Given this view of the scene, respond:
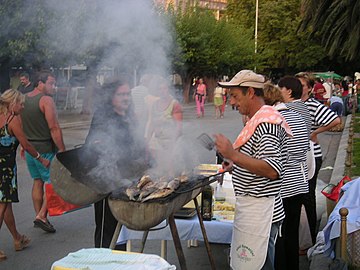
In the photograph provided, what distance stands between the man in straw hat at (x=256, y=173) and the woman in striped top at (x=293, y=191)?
0.82 meters

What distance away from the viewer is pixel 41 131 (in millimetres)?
6172

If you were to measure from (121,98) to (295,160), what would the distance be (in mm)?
1635

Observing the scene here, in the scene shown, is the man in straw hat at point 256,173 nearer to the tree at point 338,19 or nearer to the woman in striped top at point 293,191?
the woman in striped top at point 293,191

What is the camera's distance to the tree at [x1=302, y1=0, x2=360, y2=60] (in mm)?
19859

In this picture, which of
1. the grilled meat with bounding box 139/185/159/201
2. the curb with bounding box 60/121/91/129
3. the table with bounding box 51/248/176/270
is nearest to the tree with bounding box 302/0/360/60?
the curb with bounding box 60/121/91/129

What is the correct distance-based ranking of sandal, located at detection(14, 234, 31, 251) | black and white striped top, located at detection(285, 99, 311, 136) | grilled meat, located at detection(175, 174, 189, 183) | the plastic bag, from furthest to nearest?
1. sandal, located at detection(14, 234, 31, 251)
2. the plastic bag
3. black and white striped top, located at detection(285, 99, 311, 136)
4. grilled meat, located at detection(175, 174, 189, 183)

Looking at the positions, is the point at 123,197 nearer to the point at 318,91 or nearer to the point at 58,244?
the point at 58,244

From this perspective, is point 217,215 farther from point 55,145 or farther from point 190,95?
point 190,95

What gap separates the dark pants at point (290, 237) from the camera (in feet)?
14.2

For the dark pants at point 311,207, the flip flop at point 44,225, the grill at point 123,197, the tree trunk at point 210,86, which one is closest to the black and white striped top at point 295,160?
the grill at point 123,197

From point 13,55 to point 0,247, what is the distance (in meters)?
7.37

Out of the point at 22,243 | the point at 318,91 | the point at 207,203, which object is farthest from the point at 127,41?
the point at 318,91

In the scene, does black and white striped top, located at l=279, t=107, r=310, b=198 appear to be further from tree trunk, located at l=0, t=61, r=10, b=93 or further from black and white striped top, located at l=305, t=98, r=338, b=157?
tree trunk, located at l=0, t=61, r=10, b=93

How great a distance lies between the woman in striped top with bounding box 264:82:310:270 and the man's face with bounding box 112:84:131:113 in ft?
4.14
